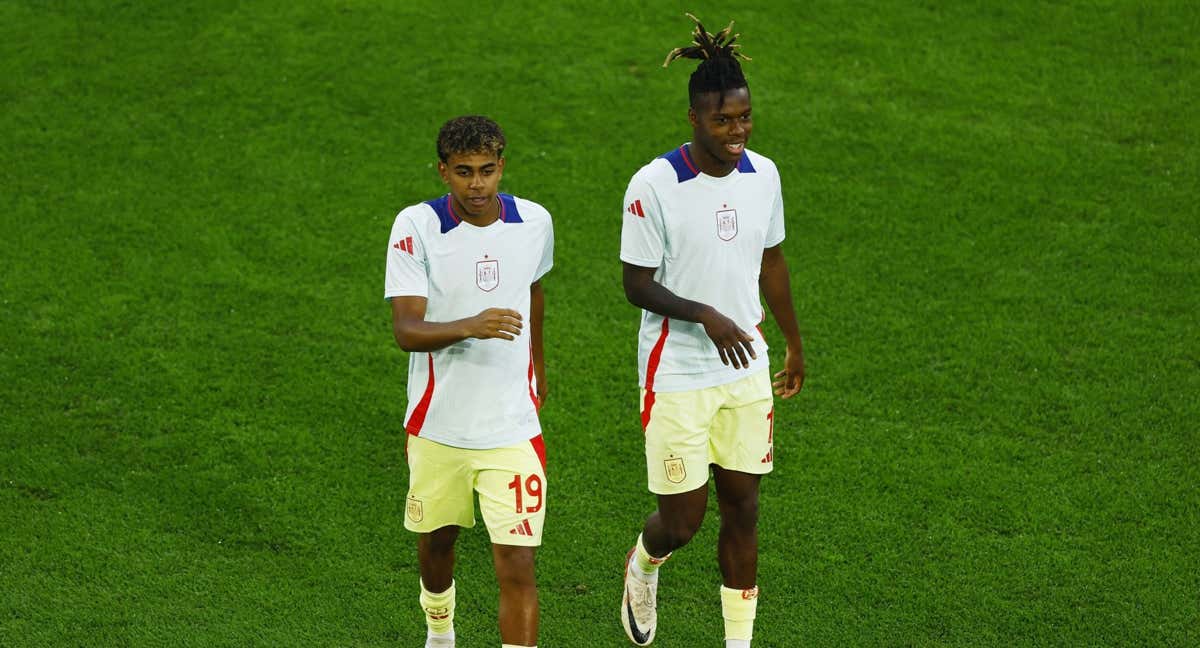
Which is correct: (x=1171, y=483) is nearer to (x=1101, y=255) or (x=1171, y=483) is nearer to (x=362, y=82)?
(x=1101, y=255)

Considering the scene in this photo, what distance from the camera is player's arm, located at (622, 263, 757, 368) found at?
473 centimetres

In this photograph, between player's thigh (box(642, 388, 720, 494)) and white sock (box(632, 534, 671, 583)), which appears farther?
white sock (box(632, 534, 671, 583))

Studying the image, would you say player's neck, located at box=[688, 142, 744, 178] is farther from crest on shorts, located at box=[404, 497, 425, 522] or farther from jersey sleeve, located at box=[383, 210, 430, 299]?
crest on shorts, located at box=[404, 497, 425, 522]

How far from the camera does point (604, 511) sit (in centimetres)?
643

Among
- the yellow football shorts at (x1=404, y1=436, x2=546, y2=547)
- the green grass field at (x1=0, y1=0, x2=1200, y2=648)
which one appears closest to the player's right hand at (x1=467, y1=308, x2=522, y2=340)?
the yellow football shorts at (x1=404, y1=436, x2=546, y2=547)

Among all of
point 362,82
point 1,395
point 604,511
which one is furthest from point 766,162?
point 362,82

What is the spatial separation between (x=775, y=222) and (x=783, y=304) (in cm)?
36

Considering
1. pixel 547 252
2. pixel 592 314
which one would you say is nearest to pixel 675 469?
pixel 547 252

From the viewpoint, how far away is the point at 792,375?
534 cm

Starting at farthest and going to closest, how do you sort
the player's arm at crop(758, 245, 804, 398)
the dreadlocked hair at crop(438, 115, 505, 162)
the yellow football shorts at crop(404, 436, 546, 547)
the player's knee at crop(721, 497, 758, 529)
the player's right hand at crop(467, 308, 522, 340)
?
1. the player's arm at crop(758, 245, 804, 398)
2. the player's knee at crop(721, 497, 758, 529)
3. the yellow football shorts at crop(404, 436, 546, 547)
4. the dreadlocked hair at crop(438, 115, 505, 162)
5. the player's right hand at crop(467, 308, 522, 340)

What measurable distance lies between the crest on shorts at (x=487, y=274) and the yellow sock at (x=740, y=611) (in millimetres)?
1581

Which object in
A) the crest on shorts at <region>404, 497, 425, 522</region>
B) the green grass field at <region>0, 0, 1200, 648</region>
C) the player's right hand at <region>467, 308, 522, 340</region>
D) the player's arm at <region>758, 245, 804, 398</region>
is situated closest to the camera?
the player's right hand at <region>467, 308, 522, 340</region>

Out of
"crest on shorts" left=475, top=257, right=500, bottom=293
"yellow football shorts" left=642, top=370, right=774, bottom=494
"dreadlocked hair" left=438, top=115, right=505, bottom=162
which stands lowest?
"yellow football shorts" left=642, top=370, right=774, bottom=494

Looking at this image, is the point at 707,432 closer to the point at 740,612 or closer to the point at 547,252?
the point at 740,612
